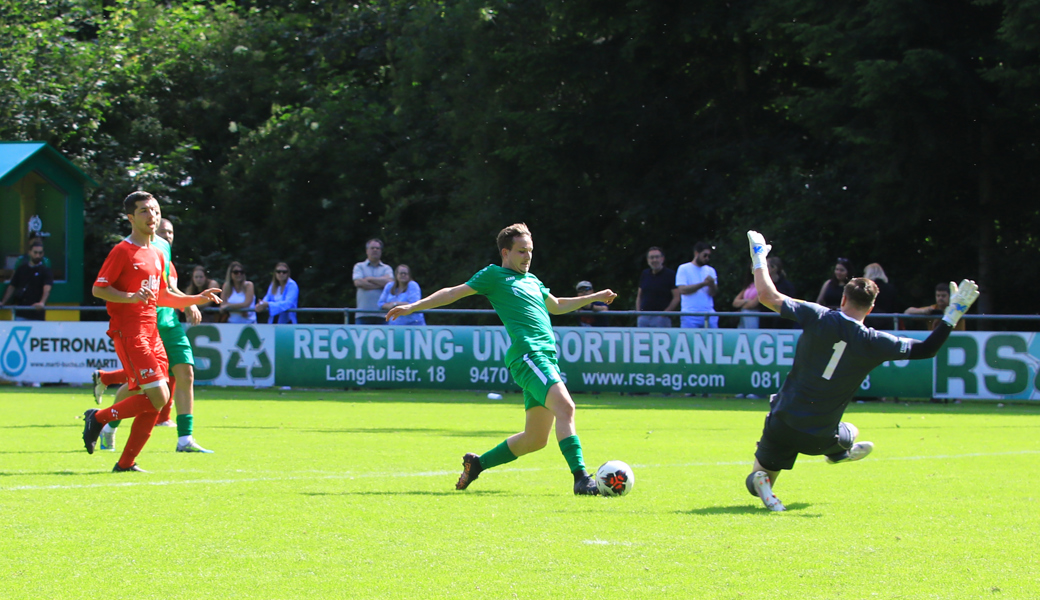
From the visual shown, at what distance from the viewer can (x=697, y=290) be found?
1892 centimetres

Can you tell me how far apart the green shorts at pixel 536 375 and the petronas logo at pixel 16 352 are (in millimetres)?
14467

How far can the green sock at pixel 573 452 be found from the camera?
7.68 metres

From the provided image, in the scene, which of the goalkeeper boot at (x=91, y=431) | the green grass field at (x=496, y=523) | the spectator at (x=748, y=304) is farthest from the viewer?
the spectator at (x=748, y=304)

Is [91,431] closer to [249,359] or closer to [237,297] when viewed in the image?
[249,359]

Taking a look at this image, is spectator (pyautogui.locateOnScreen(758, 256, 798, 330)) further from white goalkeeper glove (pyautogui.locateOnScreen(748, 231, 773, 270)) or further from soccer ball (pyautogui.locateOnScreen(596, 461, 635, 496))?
soccer ball (pyautogui.locateOnScreen(596, 461, 635, 496))

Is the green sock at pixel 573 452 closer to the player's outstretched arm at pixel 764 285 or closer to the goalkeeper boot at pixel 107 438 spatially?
the player's outstretched arm at pixel 764 285

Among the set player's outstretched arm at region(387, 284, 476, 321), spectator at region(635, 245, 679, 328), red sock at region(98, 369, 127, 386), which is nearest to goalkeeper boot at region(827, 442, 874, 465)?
player's outstretched arm at region(387, 284, 476, 321)

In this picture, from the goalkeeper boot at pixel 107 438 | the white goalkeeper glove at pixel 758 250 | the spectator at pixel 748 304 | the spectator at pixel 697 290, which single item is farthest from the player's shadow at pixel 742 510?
the spectator at pixel 697 290

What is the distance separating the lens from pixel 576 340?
744 inches

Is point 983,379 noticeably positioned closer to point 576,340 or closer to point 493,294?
point 576,340

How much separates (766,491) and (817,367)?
2.51 feet

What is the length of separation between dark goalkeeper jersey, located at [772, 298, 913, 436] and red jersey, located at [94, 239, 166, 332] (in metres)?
4.37

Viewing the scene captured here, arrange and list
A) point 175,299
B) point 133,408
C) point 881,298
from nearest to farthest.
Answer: point 133,408
point 175,299
point 881,298

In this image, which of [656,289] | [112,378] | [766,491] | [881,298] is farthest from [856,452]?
[656,289]
